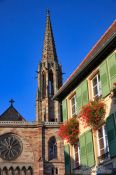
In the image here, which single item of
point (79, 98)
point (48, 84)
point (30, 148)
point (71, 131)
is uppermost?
point (48, 84)

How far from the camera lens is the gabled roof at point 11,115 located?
4450 cm

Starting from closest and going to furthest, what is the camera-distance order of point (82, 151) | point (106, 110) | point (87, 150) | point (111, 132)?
point (111, 132)
point (106, 110)
point (87, 150)
point (82, 151)

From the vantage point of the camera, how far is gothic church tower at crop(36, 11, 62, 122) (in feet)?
141

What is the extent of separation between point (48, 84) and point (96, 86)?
30762 millimetres

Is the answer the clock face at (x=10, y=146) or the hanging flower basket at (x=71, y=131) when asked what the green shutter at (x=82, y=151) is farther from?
the clock face at (x=10, y=146)

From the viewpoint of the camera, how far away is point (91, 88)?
14.6 metres

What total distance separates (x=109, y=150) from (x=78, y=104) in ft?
11.3

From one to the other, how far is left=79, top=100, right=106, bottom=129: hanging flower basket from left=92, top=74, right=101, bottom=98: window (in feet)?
2.37

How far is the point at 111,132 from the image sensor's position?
40.1 ft

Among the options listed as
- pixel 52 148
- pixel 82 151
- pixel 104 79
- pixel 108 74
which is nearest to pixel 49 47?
pixel 52 148

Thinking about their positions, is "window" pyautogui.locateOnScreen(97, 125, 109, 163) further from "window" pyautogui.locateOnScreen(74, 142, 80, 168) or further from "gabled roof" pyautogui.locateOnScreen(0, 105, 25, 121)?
"gabled roof" pyautogui.locateOnScreen(0, 105, 25, 121)

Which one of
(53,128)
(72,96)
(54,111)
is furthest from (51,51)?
(72,96)

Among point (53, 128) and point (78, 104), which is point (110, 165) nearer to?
point (78, 104)

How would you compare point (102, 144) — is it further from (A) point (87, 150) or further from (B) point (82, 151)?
(B) point (82, 151)
